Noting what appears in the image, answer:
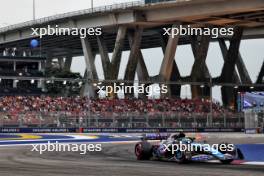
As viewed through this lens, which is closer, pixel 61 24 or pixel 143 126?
pixel 143 126

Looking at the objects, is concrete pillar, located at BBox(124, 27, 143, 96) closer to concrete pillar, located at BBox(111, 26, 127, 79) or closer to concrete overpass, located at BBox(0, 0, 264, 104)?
concrete overpass, located at BBox(0, 0, 264, 104)

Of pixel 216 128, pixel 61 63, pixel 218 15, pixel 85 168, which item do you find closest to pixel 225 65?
pixel 218 15

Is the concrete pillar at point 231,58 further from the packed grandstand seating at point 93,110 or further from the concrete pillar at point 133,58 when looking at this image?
the concrete pillar at point 133,58

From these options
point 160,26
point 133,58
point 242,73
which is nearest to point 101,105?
point 133,58

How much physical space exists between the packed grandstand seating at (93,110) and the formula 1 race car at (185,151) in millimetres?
29631

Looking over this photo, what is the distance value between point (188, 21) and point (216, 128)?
1569cm

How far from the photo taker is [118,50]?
72312 mm

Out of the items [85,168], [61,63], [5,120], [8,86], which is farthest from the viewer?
[61,63]

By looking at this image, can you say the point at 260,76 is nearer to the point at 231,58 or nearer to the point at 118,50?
the point at 231,58

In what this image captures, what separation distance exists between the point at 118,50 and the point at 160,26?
682 cm

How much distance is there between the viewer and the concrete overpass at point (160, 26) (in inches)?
2414

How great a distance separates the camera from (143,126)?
2151 inches

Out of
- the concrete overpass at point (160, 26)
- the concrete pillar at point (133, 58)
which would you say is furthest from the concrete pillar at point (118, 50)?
the concrete pillar at point (133, 58)

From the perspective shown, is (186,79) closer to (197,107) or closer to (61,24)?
(197,107)
